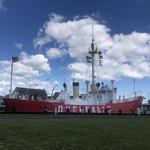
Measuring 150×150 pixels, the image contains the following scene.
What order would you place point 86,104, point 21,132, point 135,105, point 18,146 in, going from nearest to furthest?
point 18,146
point 21,132
point 86,104
point 135,105

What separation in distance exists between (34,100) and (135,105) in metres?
26.3

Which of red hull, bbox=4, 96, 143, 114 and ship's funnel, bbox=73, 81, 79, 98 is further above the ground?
ship's funnel, bbox=73, 81, 79, 98

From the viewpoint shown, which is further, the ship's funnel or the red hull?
the ship's funnel

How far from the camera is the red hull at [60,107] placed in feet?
244

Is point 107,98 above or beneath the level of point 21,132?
above

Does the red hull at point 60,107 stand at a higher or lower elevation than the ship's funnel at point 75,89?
lower

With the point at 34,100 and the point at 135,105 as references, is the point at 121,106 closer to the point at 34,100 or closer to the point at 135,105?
the point at 135,105

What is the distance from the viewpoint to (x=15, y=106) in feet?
243

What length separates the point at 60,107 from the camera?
79062mm

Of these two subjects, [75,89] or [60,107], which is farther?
[75,89]

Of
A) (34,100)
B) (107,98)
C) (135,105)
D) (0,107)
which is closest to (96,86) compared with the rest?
(107,98)

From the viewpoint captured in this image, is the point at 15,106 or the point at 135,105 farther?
the point at 135,105

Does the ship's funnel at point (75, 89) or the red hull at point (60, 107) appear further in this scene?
the ship's funnel at point (75, 89)

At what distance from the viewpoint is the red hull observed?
7431 cm
